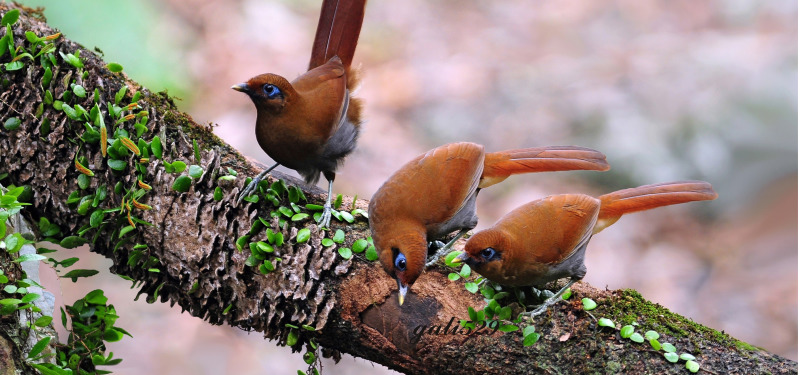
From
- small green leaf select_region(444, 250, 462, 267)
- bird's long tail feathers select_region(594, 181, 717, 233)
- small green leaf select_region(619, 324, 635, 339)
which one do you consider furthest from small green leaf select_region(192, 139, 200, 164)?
small green leaf select_region(619, 324, 635, 339)

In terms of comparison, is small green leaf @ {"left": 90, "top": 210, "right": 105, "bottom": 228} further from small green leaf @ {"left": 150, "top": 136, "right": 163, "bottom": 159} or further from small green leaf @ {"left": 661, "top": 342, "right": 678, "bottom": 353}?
small green leaf @ {"left": 661, "top": 342, "right": 678, "bottom": 353}

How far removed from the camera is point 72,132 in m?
2.39

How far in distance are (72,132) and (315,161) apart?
86 centimetres

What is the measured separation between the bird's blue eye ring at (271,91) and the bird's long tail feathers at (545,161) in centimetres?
70

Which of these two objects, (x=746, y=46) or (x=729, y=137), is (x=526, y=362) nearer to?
(x=729, y=137)

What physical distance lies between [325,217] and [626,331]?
0.99 m

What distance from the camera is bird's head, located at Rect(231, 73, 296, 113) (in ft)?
7.06

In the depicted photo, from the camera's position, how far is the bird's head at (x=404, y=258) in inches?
76.9

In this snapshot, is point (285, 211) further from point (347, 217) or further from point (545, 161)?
point (545, 161)

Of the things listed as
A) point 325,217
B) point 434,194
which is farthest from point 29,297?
point 434,194

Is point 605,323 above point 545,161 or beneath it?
beneath

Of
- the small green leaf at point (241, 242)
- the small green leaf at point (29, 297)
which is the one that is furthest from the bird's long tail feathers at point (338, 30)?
the small green leaf at point (29, 297)

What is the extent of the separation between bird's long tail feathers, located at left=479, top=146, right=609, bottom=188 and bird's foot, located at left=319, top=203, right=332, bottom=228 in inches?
20.9

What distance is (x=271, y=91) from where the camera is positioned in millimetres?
2182
